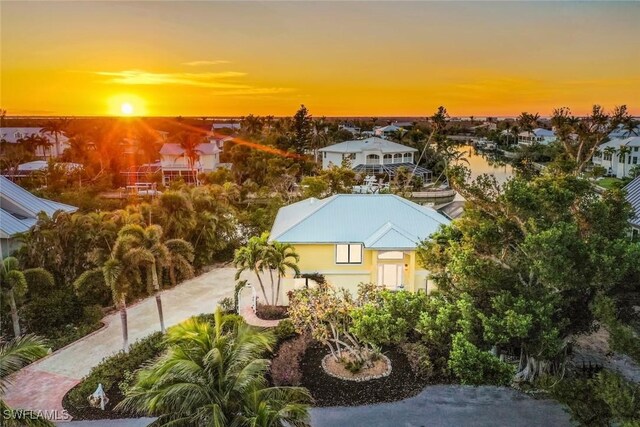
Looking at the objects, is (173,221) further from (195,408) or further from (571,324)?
(571,324)

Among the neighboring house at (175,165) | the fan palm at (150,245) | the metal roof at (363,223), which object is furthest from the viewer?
the neighboring house at (175,165)

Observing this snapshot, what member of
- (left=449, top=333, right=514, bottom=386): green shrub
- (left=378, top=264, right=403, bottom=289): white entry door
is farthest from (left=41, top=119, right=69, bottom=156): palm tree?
(left=449, top=333, right=514, bottom=386): green shrub

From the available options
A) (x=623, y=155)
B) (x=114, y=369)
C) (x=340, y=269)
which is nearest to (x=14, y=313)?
(x=114, y=369)

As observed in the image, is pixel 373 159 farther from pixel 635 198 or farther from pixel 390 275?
pixel 390 275

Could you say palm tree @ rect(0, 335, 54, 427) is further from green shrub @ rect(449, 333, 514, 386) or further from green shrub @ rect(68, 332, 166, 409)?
green shrub @ rect(449, 333, 514, 386)

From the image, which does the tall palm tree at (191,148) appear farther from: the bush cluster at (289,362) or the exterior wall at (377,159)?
the bush cluster at (289,362)

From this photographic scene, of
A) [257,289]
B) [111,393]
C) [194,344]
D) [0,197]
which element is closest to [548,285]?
[194,344]

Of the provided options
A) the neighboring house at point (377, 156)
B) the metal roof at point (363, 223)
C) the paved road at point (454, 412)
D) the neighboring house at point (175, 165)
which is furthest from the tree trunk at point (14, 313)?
the neighboring house at point (377, 156)
